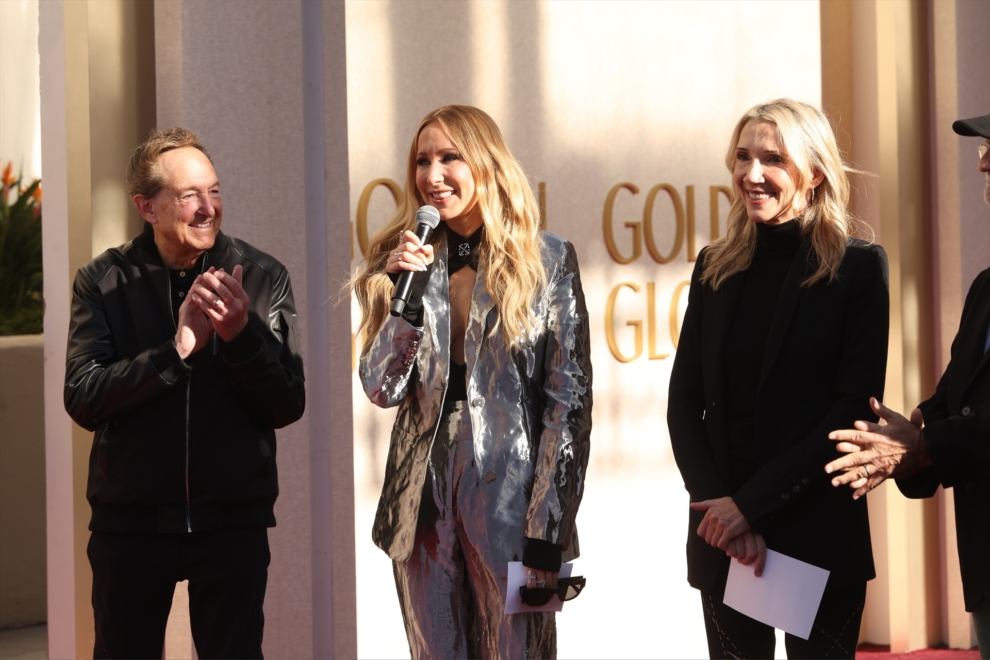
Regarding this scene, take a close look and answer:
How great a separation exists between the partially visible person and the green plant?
4206 mm

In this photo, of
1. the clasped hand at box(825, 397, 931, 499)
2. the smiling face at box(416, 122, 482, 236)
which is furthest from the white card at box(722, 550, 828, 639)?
the smiling face at box(416, 122, 482, 236)

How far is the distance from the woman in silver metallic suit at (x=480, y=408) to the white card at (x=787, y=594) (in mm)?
453

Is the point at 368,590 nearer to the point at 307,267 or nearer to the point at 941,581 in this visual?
the point at 307,267

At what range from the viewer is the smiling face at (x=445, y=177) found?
104 inches

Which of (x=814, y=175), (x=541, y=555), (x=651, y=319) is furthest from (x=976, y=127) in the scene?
(x=651, y=319)

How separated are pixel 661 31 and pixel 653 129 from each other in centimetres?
41

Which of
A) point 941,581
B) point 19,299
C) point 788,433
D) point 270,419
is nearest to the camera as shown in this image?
point 788,433

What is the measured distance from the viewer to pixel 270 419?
8.66 feet

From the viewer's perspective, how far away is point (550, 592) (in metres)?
2.48

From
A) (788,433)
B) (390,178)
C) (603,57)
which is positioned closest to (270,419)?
(788,433)

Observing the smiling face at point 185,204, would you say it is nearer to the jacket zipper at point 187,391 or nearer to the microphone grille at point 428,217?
the jacket zipper at point 187,391

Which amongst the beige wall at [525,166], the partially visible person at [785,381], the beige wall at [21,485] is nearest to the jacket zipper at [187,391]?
the beige wall at [525,166]

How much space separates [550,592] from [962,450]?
952 mm

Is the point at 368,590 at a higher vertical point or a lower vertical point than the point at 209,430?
lower
